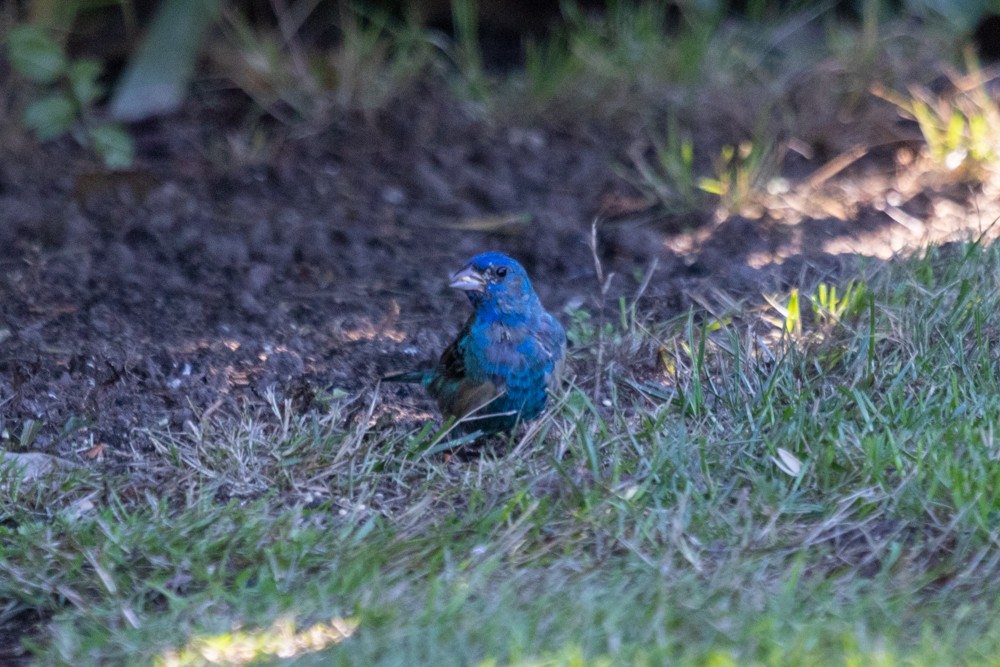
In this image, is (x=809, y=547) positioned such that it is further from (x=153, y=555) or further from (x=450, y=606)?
(x=153, y=555)

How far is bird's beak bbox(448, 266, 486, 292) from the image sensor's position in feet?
11.1

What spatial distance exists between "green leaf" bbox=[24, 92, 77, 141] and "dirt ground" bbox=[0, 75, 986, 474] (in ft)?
0.69

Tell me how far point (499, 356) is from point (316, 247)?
4.57 ft

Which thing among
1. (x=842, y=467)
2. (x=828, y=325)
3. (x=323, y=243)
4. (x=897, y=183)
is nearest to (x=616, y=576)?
(x=842, y=467)

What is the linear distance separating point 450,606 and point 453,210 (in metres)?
2.66

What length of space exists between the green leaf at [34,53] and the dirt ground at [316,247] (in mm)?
452

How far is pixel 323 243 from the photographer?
14.9ft

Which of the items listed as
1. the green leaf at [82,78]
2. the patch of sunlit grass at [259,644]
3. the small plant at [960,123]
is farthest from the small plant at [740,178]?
the patch of sunlit grass at [259,644]

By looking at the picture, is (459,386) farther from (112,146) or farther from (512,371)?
(112,146)

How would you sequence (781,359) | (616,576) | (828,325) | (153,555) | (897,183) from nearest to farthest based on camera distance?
(616,576) → (153,555) → (781,359) → (828,325) → (897,183)

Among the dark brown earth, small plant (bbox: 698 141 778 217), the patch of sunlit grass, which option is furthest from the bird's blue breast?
small plant (bbox: 698 141 778 217)

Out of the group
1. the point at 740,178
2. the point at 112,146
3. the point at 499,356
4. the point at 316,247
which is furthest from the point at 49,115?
the point at 740,178

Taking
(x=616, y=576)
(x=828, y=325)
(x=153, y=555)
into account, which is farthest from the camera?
(x=828, y=325)

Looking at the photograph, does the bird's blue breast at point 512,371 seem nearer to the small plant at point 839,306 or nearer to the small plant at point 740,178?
the small plant at point 839,306
